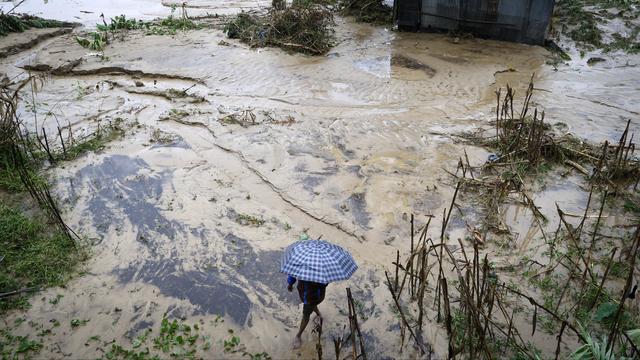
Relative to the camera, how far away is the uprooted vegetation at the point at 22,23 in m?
11.7

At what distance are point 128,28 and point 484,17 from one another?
999 centimetres

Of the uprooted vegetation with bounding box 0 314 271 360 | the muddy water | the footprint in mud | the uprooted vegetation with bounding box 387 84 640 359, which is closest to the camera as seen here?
the uprooted vegetation with bounding box 387 84 640 359

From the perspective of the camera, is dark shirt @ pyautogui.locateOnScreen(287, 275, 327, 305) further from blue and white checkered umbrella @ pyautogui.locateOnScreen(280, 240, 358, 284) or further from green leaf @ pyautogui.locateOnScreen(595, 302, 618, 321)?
green leaf @ pyautogui.locateOnScreen(595, 302, 618, 321)

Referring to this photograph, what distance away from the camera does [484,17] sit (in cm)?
1194

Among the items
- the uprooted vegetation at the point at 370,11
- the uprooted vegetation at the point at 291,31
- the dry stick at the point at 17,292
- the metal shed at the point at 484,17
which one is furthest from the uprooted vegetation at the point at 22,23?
the dry stick at the point at 17,292

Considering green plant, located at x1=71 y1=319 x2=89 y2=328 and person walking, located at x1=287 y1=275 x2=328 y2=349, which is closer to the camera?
person walking, located at x1=287 y1=275 x2=328 y2=349

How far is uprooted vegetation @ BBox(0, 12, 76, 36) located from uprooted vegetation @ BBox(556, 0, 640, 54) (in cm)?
1455

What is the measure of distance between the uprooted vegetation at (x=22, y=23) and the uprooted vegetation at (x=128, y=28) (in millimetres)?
1476

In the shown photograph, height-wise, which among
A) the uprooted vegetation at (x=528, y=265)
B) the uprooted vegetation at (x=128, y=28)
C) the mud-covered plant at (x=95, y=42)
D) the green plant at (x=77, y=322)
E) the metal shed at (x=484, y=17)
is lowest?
the green plant at (x=77, y=322)

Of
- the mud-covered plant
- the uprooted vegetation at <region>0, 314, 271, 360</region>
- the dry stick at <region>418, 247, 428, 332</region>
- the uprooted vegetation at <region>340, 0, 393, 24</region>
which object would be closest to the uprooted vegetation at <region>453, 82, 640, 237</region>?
the dry stick at <region>418, 247, 428, 332</region>

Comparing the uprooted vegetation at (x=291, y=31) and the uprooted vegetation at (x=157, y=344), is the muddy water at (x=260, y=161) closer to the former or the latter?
the uprooted vegetation at (x=157, y=344)

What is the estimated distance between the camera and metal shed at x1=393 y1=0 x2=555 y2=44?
11359 millimetres

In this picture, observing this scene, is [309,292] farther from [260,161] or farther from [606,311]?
[260,161]

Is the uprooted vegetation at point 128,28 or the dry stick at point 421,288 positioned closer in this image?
the dry stick at point 421,288
